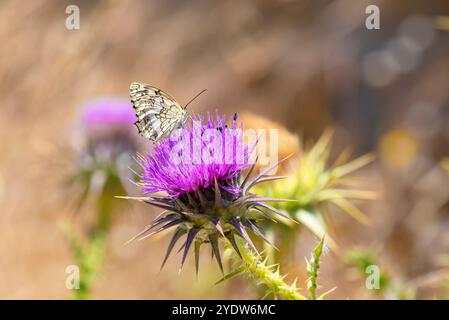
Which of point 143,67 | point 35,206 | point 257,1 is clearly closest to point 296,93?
point 257,1

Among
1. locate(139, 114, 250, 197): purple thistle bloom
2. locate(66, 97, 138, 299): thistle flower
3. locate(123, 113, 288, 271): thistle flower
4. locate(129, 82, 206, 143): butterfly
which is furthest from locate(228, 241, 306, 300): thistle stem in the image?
locate(66, 97, 138, 299): thistle flower

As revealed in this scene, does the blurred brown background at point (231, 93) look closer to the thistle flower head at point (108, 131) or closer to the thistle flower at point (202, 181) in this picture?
the thistle flower head at point (108, 131)

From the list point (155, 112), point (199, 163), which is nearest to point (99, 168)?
point (155, 112)

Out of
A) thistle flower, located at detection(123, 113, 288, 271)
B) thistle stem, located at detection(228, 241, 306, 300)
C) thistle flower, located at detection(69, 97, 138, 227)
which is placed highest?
thistle flower, located at detection(69, 97, 138, 227)

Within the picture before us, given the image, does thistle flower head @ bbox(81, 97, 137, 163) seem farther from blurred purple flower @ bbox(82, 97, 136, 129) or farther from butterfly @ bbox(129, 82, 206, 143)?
butterfly @ bbox(129, 82, 206, 143)

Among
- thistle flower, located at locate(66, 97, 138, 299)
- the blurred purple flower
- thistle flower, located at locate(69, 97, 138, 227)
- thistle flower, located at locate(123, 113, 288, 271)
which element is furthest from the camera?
the blurred purple flower

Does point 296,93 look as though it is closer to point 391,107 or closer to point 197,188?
point 391,107

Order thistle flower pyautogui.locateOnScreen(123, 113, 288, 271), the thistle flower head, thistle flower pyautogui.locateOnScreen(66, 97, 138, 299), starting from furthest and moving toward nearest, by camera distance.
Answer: the thistle flower head → thistle flower pyautogui.locateOnScreen(66, 97, 138, 299) → thistle flower pyautogui.locateOnScreen(123, 113, 288, 271)

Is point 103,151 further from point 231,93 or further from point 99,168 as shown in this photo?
point 231,93
